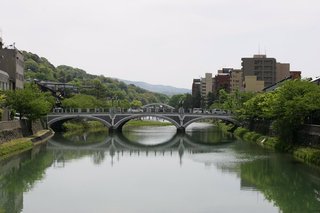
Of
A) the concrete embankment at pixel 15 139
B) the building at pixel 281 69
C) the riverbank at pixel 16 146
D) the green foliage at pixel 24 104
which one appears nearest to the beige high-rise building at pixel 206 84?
the building at pixel 281 69

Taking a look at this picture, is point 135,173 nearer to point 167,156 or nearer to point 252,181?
point 252,181

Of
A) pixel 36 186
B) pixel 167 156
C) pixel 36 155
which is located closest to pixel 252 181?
pixel 36 186

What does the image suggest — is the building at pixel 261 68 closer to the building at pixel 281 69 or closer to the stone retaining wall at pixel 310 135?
the building at pixel 281 69

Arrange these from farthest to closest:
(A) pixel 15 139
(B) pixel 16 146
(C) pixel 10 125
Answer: (A) pixel 15 139
(C) pixel 10 125
(B) pixel 16 146

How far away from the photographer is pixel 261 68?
107 m

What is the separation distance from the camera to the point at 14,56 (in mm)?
56312

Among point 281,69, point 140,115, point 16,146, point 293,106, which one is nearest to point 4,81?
point 16,146

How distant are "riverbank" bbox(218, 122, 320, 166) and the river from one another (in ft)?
2.37

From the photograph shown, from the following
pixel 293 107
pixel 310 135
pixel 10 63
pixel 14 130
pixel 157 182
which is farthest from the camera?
pixel 10 63

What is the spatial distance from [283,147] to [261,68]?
225 ft

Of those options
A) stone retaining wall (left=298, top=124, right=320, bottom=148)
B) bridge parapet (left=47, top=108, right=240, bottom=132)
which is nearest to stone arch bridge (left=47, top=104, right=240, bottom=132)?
bridge parapet (left=47, top=108, right=240, bottom=132)

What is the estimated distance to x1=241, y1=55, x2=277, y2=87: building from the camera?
349 ft

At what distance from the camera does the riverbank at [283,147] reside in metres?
32.3

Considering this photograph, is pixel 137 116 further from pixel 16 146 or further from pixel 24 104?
pixel 16 146
